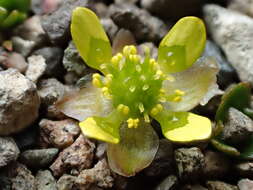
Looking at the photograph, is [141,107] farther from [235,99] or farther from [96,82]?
[235,99]

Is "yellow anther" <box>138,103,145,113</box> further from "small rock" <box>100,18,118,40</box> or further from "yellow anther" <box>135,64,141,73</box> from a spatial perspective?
"small rock" <box>100,18,118,40</box>

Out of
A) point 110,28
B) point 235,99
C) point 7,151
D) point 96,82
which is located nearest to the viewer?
point 7,151

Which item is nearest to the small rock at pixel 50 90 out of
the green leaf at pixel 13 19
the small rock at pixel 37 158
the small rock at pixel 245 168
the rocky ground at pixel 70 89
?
the rocky ground at pixel 70 89

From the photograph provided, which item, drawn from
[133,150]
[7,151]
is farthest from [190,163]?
[7,151]

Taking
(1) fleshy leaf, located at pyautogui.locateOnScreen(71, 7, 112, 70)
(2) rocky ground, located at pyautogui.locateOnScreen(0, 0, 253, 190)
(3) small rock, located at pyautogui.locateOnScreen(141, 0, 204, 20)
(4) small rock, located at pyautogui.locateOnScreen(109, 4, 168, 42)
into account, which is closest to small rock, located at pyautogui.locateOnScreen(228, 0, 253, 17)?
(2) rocky ground, located at pyautogui.locateOnScreen(0, 0, 253, 190)

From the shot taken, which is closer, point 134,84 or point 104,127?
point 104,127

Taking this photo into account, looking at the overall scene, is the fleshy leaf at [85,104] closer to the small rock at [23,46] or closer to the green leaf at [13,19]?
the small rock at [23,46]
